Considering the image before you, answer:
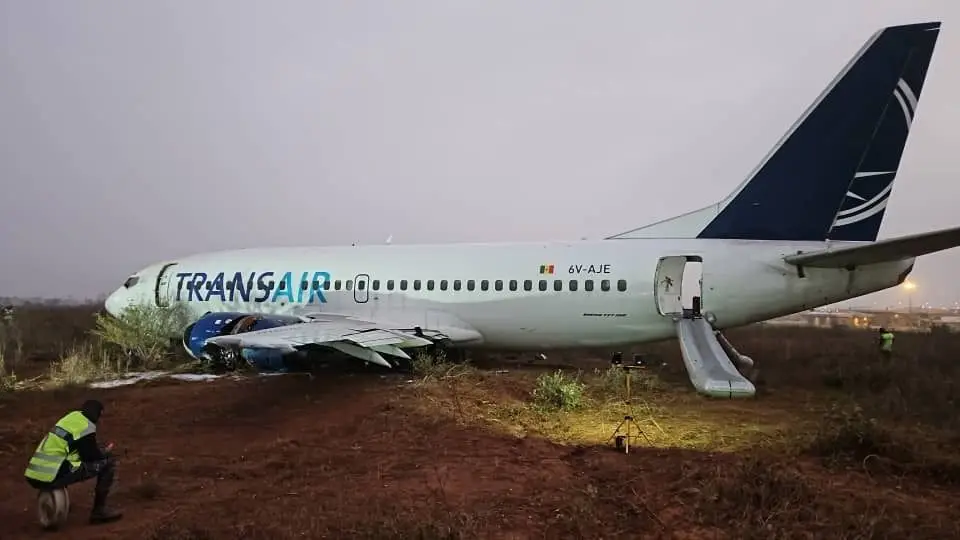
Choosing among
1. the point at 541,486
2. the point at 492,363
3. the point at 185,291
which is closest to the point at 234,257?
the point at 185,291

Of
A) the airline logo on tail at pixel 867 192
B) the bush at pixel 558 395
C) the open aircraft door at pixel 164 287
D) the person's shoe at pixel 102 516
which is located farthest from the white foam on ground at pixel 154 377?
the airline logo on tail at pixel 867 192

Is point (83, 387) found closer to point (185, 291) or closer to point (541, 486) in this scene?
point (185, 291)

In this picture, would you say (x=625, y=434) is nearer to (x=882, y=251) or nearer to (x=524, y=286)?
(x=882, y=251)

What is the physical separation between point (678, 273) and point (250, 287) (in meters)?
11.7

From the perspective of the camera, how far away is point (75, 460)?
17.3 feet

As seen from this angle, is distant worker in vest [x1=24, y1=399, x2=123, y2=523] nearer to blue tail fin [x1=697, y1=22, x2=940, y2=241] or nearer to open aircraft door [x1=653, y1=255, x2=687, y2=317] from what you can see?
open aircraft door [x1=653, y1=255, x2=687, y2=317]

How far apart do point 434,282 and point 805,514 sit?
470 inches

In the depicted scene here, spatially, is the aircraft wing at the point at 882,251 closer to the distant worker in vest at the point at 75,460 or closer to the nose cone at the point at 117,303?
the distant worker in vest at the point at 75,460

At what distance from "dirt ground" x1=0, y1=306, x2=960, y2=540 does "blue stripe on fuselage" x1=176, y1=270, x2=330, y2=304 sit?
6.06 metres

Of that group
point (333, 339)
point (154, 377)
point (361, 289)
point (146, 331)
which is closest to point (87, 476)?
point (333, 339)

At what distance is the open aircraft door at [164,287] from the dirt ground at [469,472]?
306 inches

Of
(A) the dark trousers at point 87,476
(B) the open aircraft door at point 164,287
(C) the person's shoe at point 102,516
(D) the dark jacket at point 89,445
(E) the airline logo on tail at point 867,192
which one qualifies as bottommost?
(C) the person's shoe at point 102,516

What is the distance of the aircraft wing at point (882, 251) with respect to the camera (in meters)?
9.90

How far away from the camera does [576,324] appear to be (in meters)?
14.4
